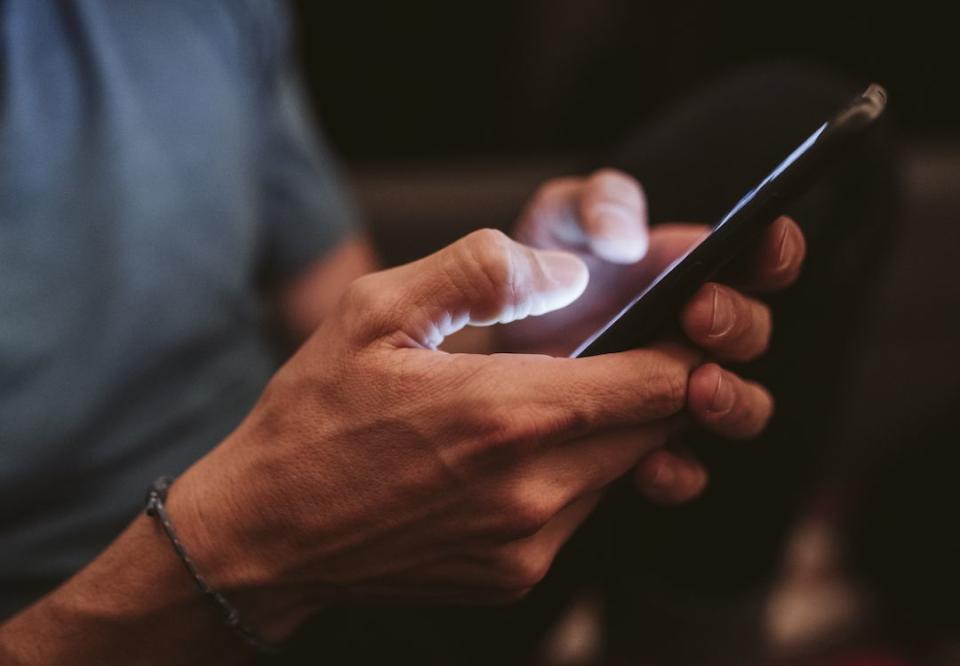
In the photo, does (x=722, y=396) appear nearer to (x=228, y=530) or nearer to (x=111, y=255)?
(x=228, y=530)

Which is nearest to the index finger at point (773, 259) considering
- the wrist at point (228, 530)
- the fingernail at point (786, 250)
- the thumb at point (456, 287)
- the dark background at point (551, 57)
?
the fingernail at point (786, 250)

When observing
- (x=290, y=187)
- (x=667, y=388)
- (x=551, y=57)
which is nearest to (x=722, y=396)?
(x=667, y=388)

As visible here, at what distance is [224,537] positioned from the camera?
15.0 inches

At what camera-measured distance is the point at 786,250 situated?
37cm

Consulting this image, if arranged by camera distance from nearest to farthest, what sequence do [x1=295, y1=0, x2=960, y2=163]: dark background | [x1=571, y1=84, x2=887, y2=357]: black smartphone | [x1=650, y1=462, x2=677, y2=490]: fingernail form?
[x1=571, y1=84, x2=887, y2=357]: black smartphone < [x1=650, y1=462, x2=677, y2=490]: fingernail < [x1=295, y1=0, x2=960, y2=163]: dark background

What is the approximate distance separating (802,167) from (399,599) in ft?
1.06

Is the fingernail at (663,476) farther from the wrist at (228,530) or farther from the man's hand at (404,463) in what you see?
the wrist at (228,530)

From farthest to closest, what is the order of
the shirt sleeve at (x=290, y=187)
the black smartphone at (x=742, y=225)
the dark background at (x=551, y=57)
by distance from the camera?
1. the dark background at (x=551, y=57)
2. the shirt sleeve at (x=290, y=187)
3. the black smartphone at (x=742, y=225)

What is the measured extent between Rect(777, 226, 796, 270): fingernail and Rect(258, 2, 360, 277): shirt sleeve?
1.71ft

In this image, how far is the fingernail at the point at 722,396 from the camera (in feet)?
1.20

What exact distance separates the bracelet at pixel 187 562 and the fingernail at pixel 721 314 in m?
0.30

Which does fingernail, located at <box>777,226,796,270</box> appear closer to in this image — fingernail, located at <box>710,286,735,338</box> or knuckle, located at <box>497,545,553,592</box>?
fingernail, located at <box>710,286,735,338</box>

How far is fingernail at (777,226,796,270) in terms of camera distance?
14.4 inches

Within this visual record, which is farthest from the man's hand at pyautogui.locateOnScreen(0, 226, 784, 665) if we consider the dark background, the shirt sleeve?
the dark background
